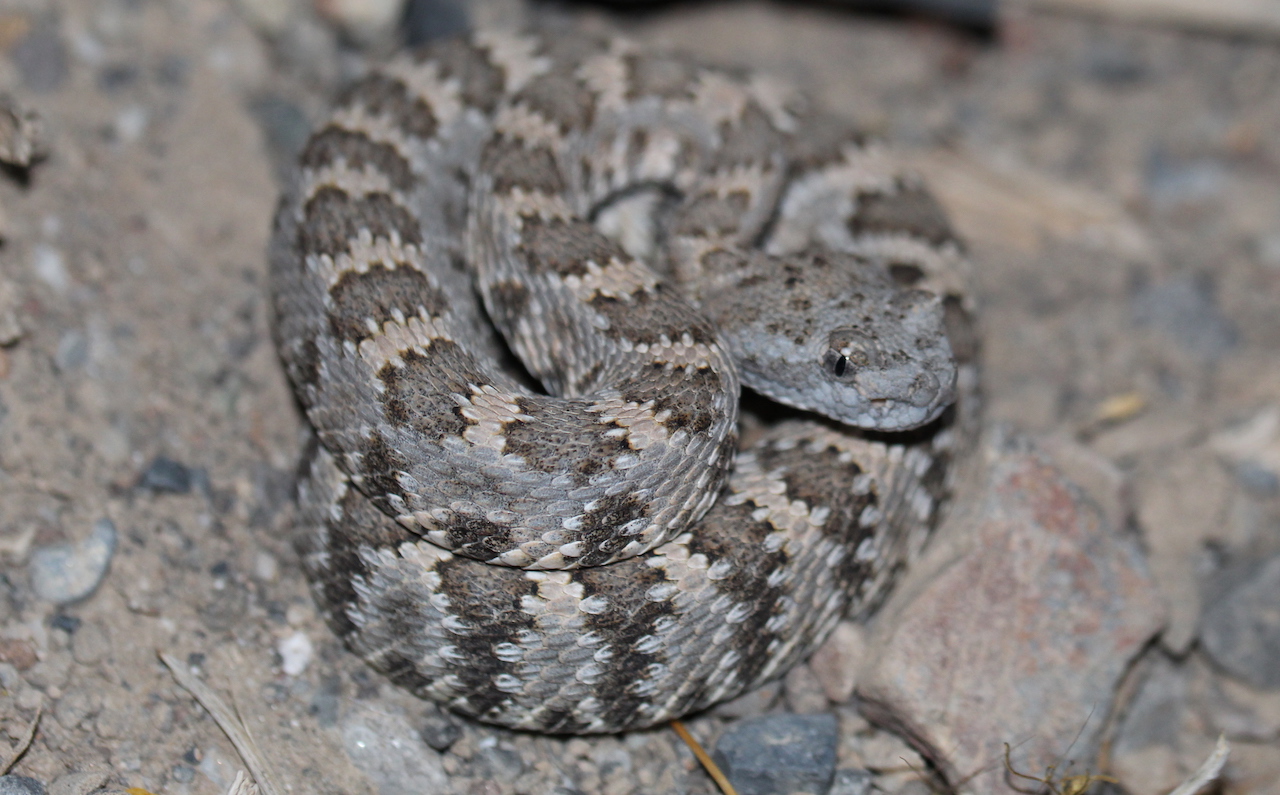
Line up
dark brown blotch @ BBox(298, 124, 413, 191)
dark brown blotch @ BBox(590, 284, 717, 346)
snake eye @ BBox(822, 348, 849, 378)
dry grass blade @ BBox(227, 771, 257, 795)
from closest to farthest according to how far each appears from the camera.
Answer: dry grass blade @ BBox(227, 771, 257, 795), snake eye @ BBox(822, 348, 849, 378), dark brown blotch @ BBox(590, 284, 717, 346), dark brown blotch @ BBox(298, 124, 413, 191)

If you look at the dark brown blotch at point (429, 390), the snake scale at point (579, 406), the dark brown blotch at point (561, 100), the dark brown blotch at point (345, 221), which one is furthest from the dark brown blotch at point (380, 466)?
the dark brown blotch at point (561, 100)

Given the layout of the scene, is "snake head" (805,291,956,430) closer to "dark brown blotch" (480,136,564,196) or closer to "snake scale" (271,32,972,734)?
"snake scale" (271,32,972,734)

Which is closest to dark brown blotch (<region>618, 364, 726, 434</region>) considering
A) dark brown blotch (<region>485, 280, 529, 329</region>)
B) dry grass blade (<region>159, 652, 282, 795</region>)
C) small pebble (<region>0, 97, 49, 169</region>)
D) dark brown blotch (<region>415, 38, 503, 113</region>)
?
dark brown blotch (<region>485, 280, 529, 329</region>)

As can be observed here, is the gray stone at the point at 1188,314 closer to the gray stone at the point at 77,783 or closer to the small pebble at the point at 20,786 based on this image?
the gray stone at the point at 77,783

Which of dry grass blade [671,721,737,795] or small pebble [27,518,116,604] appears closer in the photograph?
small pebble [27,518,116,604]

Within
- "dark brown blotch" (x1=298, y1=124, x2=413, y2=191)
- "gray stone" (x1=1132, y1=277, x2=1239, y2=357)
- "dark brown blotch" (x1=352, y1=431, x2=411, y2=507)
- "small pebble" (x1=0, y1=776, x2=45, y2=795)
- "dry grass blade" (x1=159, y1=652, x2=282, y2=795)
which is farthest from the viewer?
"gray stone" (x1=1132, y1=277, x2=1239, y2=357)

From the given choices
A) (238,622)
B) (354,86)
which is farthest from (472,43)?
(238,622)

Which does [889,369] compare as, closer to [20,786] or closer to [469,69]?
[469,69]
